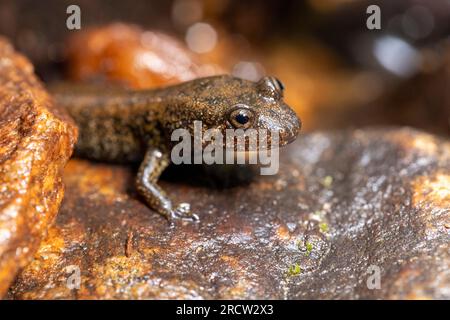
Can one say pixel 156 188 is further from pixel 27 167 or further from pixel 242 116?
pixel 27 167

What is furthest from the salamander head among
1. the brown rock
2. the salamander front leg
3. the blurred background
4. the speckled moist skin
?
the blurred background

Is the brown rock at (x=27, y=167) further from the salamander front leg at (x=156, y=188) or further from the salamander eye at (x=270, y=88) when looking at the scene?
the salamander eye at (x=270, y=88)

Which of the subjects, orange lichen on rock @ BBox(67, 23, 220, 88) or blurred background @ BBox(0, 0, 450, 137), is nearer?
orange lichen on rock @ BBox(67, 23, 220, 88)

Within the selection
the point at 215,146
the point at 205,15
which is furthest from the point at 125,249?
the point at 205,15

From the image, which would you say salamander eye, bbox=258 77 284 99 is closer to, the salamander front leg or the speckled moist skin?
the speckled moist skin
